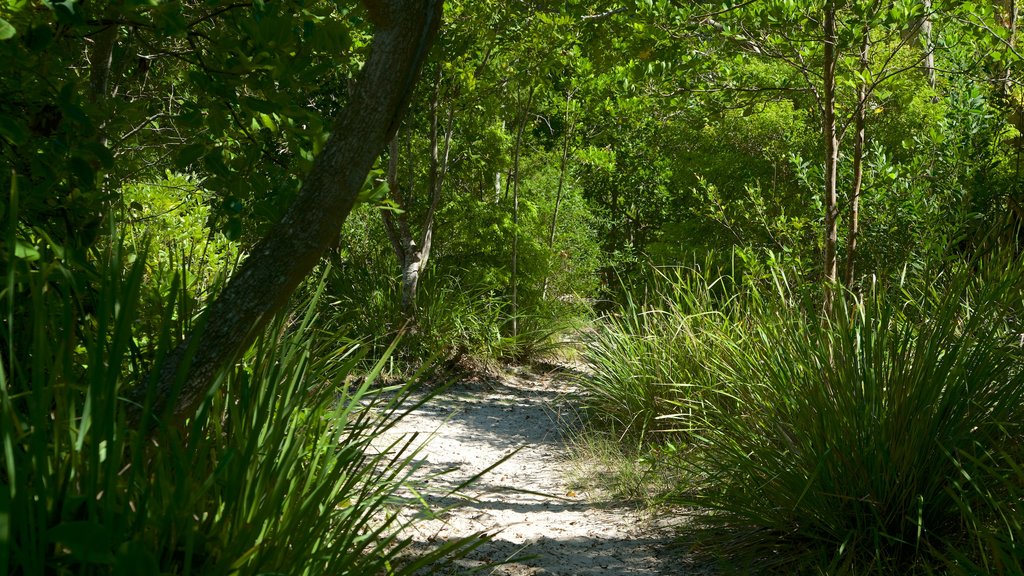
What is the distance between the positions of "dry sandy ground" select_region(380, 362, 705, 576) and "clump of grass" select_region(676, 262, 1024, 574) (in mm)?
474

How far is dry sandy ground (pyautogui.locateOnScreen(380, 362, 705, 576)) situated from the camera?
13.3 feet

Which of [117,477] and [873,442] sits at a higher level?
[117,477]

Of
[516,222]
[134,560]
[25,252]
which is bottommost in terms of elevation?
[134,560]

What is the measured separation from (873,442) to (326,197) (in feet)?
8.03

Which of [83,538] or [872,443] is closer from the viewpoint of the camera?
[83,538]

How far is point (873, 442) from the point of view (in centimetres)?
343

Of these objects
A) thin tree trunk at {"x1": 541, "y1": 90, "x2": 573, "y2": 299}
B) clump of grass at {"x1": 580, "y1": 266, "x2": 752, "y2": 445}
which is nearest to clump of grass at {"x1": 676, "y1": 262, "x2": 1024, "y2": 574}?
clump of grass at {"x1": 580, "y1": 266, "x2": 752, "y2": 445}

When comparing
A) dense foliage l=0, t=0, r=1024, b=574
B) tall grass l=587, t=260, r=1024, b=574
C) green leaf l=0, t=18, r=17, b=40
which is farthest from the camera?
tall grass l=587, t=260, r=1024, b=574

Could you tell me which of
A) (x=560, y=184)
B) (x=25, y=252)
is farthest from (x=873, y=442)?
(x=560, y=184)

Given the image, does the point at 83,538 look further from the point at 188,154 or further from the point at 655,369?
the point at 655,369

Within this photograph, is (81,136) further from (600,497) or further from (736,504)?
(600,497)

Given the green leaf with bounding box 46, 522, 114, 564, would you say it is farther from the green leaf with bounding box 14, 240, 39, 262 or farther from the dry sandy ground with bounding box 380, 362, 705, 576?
the dry sandy ground with bounding box 380, 362, 705, 576

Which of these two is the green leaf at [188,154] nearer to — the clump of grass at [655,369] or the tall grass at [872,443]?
the tall grass at [872,443]

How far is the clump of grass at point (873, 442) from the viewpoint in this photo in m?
3.36
